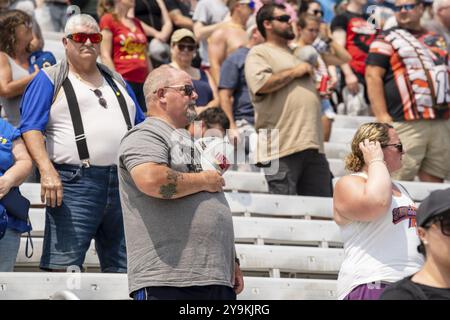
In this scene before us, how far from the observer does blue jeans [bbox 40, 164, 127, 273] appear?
18.9ft

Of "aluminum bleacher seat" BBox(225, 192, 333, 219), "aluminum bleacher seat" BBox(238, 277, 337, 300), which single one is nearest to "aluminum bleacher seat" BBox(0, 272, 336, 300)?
"aluminum bleacher seat" BBox(238, 277, 337, 300)

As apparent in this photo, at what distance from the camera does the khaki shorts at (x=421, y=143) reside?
8.44m

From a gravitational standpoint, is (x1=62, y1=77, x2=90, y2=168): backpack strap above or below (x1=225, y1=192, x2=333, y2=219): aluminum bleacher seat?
above

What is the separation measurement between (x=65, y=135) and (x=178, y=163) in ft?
3.81

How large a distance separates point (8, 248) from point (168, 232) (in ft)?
4.31

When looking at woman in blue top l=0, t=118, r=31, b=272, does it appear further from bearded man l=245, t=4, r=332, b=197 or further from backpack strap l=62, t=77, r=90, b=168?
bearded man l=245, t=4, r=332, b=197

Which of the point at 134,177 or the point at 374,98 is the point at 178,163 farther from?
the point at 374,98

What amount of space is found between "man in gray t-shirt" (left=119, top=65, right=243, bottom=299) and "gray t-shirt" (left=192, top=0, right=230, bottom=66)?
17.7 ft

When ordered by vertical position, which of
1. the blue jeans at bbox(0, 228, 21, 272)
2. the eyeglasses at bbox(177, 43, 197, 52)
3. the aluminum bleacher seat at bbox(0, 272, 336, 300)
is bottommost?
the aluminum bleacher seat at bbox(0, 272, 336, 300)

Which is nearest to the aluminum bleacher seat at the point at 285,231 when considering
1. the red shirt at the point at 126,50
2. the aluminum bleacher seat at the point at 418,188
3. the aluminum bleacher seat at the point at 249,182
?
the aluminum bleacher seat at the point at 249,182

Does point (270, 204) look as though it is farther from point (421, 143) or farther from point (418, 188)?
point (421, 143)

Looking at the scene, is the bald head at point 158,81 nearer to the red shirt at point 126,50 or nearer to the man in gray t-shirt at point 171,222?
the man in gray t-shirt at point 171,222
